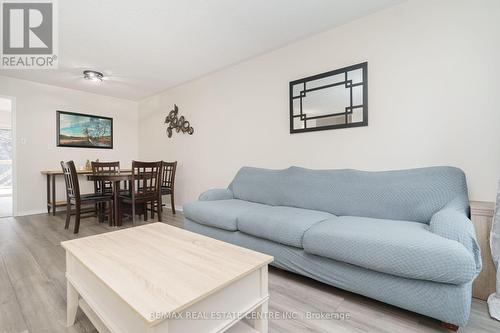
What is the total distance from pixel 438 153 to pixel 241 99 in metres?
2.37

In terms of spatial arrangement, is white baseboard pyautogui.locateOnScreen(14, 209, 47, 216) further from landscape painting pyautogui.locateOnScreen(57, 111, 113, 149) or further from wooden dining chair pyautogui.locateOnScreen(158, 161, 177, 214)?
wooden dining chair pyautogui.locateOnScreen(158, 161, 177, 214)

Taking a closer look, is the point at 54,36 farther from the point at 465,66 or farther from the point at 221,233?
the point at 465,66

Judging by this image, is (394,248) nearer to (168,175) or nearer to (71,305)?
(71,305)

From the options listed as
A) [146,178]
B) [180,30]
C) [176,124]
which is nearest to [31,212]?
[146,178]

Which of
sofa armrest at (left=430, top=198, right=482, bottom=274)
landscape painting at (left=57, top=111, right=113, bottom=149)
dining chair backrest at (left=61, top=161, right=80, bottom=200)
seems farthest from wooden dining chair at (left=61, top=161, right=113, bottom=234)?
sofa armrest at (left=430, top=198, right=482, bottom=274)

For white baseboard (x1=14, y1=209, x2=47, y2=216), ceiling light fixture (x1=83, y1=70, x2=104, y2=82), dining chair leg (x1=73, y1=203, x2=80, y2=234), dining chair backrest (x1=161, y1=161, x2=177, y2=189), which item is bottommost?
white baseboard (x1=14, y1=209, x2=47, y2=216)

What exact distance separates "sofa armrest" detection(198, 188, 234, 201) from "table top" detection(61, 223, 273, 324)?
3.69ft

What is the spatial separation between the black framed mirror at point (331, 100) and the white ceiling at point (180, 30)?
0.54 metres

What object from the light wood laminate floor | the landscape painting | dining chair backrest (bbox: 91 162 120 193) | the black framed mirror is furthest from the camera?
the landscape painting

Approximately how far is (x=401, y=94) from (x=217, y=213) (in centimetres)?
204

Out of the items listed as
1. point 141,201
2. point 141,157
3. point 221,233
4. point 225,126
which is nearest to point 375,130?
point 221,233

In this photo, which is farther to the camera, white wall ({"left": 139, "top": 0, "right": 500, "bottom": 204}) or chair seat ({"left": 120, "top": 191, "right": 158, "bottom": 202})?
chair seat ({"left": 120, "top": 191, "right": 158, "bottom": 202})

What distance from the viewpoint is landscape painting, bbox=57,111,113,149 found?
4.37 meters

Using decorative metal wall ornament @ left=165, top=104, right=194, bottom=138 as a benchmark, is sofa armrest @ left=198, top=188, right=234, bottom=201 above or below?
below
